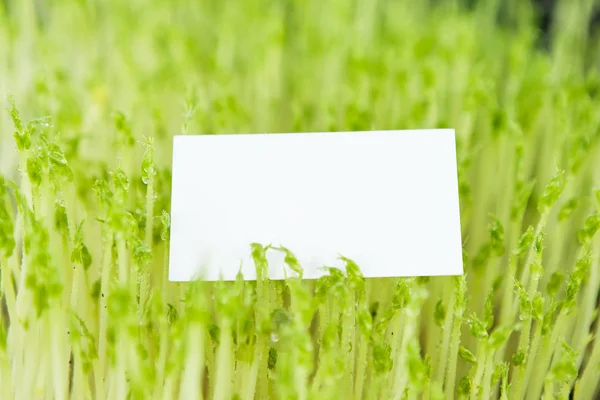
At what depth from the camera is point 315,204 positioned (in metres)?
0.82

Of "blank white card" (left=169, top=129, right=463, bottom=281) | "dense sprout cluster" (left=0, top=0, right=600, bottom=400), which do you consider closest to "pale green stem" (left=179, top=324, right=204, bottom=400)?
"dense sprout cluster" (left=0, top=0, right=600, bottom=400)

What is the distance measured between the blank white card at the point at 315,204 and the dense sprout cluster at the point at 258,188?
0.03 metres

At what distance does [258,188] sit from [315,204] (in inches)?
3.4

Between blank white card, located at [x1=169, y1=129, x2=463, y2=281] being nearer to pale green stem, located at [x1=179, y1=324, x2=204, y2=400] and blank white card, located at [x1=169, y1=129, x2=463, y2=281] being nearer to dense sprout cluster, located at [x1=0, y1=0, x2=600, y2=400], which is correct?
dense sprout cluster, located at [x1=0, y1=0, x2=600, y2=400]

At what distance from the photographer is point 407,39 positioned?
129cm

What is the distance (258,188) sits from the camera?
2.69 ft

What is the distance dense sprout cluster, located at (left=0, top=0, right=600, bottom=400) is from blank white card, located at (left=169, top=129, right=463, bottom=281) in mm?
32

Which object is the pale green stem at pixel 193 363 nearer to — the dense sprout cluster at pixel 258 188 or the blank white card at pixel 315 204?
the dense sprout cluster at pixel 258 188

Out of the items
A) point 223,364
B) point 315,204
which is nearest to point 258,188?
point 315,204

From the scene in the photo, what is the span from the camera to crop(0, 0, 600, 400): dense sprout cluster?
2.38ft

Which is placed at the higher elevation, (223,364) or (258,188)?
(258,188)

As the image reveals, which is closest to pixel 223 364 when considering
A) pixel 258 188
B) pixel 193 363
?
pixel 193 363

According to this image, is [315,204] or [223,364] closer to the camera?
[223,364]

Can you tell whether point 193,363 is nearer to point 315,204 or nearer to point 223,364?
point 223,364
